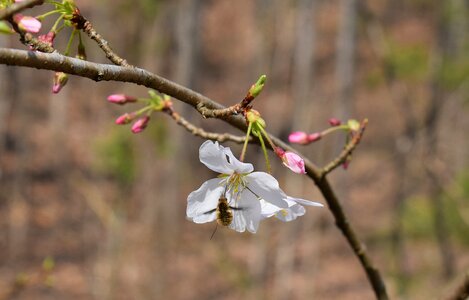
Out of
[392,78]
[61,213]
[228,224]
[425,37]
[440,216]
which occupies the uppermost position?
[425,37]

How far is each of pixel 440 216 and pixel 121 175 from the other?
14.7 feet

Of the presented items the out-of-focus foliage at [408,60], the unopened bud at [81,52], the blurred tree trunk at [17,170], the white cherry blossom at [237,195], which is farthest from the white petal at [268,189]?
the blurred tree trunk at [17,170]

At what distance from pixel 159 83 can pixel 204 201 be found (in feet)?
0.86

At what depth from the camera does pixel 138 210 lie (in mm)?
16656

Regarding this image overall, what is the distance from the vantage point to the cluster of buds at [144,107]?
1.28 metres

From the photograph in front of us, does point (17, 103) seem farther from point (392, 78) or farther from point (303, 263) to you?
point (392, 78)

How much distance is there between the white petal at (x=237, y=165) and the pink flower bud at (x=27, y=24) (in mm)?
Answer: 379

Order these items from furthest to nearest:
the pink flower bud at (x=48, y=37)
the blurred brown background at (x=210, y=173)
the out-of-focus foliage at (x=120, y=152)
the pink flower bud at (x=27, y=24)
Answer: the out-of-focus foliage at (x=120, y=152) → the blurred brown background at (x=210, y=173) → the pink flower bud at (x=48, y=37) → the pink flower bud at (x=27, y=24)

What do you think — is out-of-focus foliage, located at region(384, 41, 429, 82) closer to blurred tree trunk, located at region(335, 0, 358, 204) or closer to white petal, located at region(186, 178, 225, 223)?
blurred tree trunk, located at region(335, 0, 358, 204)

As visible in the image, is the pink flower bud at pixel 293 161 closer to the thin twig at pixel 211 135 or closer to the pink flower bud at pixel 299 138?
the thin twig at pixel 211 135

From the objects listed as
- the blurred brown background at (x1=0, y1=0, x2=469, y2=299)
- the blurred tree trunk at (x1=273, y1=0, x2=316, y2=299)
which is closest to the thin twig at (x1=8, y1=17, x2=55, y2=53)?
the blurred brown background at (x1=0, y1=0, x2=469, y2=299)

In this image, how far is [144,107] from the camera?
1.31 m

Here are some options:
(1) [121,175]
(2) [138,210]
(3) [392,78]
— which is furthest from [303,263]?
(3) [392,78]

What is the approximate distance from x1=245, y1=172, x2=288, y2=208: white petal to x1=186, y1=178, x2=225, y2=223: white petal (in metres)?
0.10
